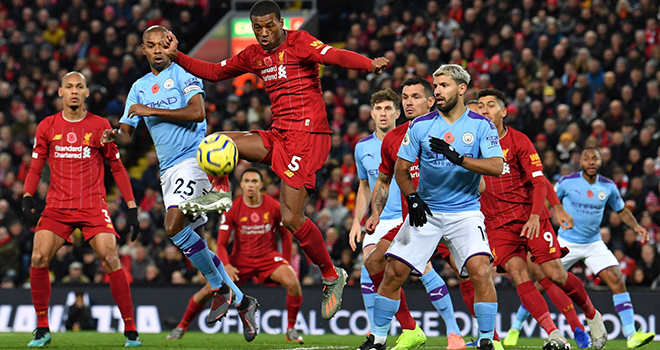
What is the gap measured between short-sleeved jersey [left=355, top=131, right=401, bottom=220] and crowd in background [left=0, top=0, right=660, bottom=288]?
4656 mm

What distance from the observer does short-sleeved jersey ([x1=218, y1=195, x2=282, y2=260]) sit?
1145cm

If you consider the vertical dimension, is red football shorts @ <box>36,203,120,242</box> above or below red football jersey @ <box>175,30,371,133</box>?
below

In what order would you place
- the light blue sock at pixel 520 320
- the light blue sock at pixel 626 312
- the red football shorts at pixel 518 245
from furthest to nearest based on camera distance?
the light blue sock at pixel 520 320
the light blue sock at pixel 626 312
the red football shorts at pixel 518 245

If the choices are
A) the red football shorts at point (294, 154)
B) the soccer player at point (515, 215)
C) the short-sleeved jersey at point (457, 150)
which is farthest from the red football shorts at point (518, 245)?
the red football shorts at point (294, 154)

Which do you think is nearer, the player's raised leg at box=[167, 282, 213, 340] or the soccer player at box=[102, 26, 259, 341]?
the soccer player at box=[102, 26, 259, 341]

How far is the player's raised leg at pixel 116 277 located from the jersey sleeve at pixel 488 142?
12.6ft

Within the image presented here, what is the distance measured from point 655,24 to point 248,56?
11.4 metres

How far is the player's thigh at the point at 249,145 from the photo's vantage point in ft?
23.2

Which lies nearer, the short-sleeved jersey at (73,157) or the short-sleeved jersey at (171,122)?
the short-sleeved jersey at (171,122)

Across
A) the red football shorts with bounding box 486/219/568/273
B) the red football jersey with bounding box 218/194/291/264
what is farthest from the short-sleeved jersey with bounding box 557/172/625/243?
the red football jersey with bounding box 218/194/291/264

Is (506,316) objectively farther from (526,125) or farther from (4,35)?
(4,35)

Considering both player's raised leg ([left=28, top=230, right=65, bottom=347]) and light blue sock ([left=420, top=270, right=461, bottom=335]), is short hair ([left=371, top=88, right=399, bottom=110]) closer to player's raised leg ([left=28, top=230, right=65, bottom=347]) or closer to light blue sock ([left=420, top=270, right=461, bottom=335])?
light blue sock ([left=420, top=270, right=461, bottom=335])

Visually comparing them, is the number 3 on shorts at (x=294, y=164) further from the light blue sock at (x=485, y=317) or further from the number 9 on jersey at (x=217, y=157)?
the light blue sock at (x=485, y=317)

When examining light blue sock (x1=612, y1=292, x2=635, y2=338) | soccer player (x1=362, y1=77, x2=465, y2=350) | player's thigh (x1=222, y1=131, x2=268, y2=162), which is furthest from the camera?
light blue sock (x1=612, y1=292, x2=635, y2=338)
